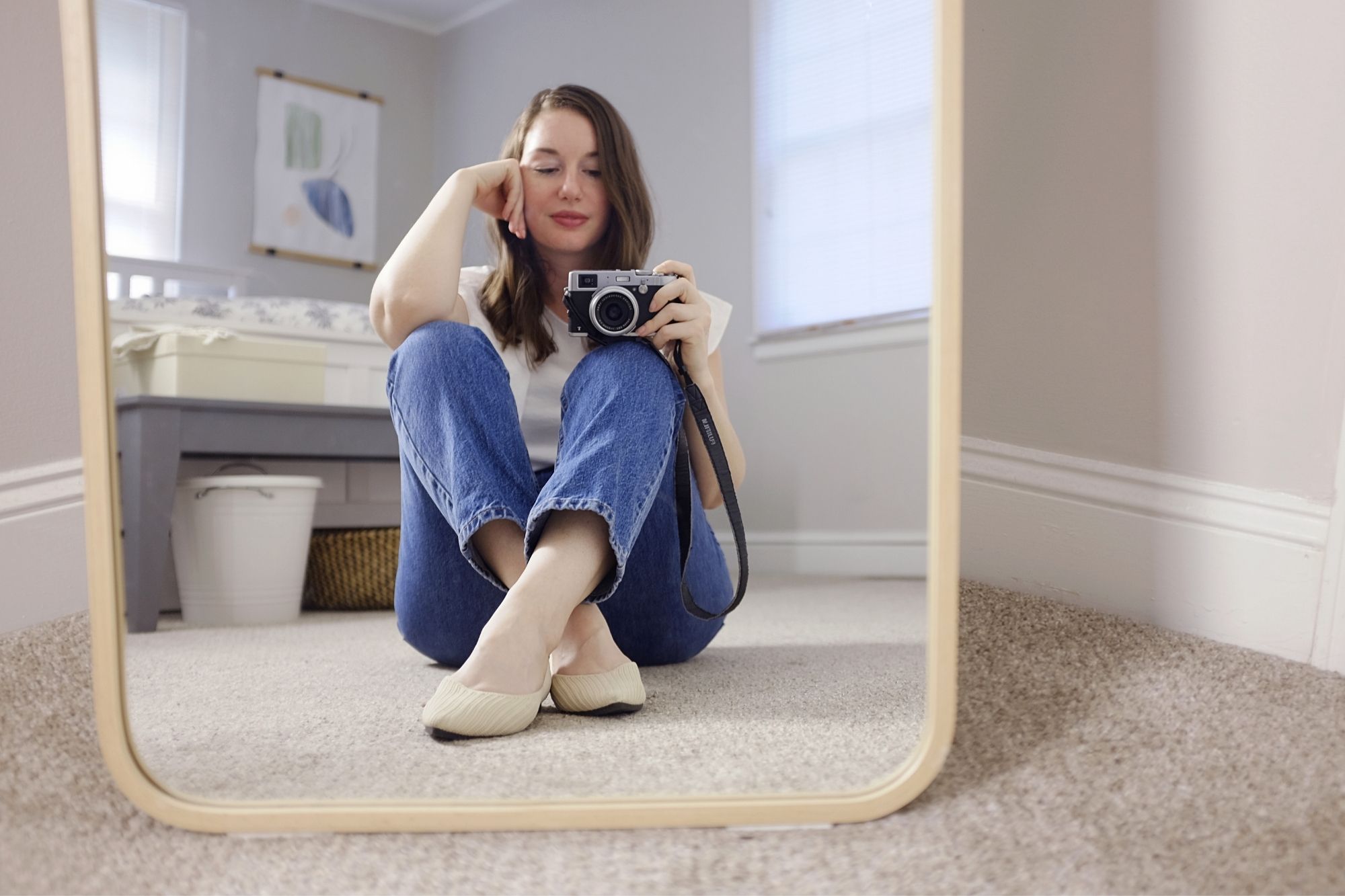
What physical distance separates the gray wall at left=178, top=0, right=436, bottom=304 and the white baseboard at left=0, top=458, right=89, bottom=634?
240mm

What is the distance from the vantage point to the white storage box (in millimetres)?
690

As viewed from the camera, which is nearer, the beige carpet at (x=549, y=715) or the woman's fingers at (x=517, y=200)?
the beige carpet at (x=549, y=715)

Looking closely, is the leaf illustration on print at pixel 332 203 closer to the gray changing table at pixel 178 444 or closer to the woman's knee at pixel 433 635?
the gray changing table at pixel 178 444

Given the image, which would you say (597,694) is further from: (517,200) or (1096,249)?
(1096,249)

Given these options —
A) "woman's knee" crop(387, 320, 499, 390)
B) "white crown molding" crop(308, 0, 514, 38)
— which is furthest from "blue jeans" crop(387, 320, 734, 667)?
"white crown molding" crop(308, 0, 514, 38)

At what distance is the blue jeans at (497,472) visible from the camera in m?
0.73

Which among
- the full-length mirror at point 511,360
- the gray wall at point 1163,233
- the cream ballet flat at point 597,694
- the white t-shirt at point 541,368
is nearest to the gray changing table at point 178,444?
the full-length mirror at point 511,360

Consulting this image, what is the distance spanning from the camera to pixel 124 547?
0.65m

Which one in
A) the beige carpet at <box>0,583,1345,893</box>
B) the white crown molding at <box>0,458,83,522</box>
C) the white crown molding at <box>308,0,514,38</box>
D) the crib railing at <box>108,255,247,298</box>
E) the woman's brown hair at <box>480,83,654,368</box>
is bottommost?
the beige carpet at <box>0,583,1345,893</box>

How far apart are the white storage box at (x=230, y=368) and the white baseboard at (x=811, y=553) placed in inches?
13.5

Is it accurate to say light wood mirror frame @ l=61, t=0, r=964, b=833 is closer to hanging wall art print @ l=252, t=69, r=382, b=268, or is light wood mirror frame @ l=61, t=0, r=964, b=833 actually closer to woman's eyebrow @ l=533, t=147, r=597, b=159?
hanging wall art print @ l=252, t=69, r=382, b=268

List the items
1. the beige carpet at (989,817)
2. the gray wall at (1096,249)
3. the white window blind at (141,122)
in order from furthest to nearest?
the gray wall at (1096,249), the white window blind at (141,122), the beige carpet at (989,817)

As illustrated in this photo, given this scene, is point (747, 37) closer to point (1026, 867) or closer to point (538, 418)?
point (538, 418)

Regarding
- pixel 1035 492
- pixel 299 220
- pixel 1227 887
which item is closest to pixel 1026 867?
pixel 1227 887
